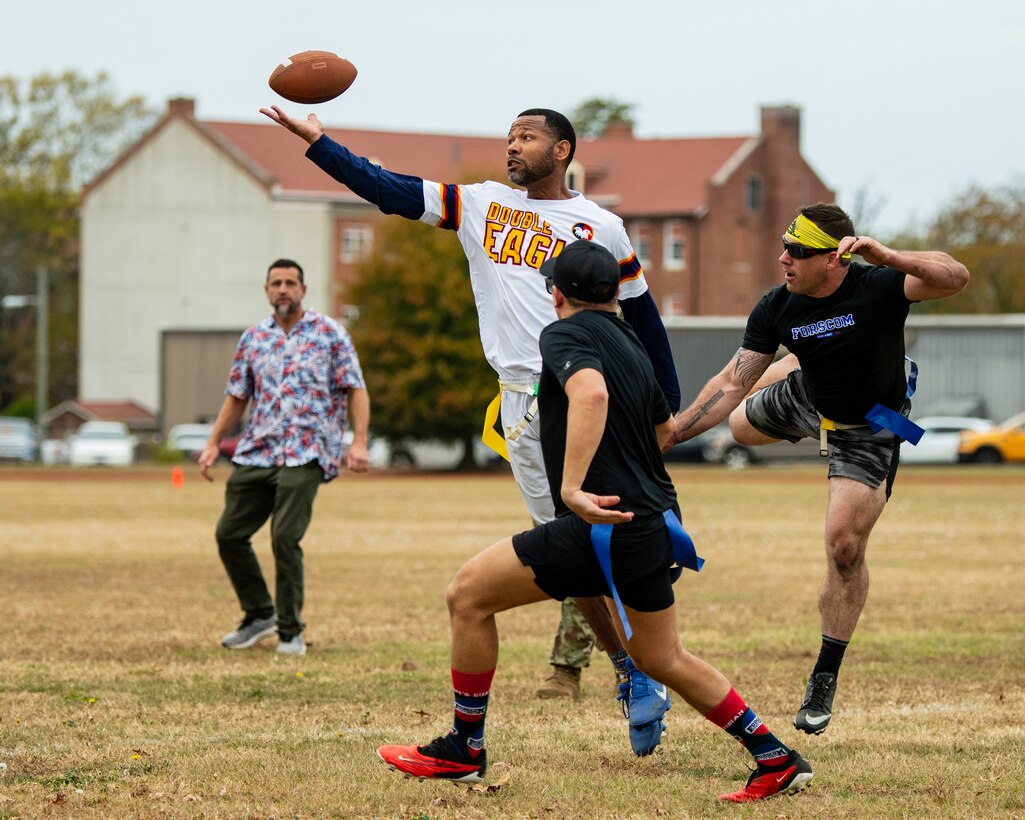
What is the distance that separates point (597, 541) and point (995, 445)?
144ft

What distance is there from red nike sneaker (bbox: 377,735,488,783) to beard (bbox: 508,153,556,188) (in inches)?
92.7

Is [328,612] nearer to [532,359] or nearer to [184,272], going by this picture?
[532,359]

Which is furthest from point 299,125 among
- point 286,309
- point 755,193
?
point 755,193

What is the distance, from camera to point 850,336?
7.17m

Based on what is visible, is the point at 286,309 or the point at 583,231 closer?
the point at 583,231

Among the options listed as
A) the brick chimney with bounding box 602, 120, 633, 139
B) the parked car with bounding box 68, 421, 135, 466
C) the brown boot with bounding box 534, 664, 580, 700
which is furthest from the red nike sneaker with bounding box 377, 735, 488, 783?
the brick chimney with bounding box 602, 120, 633, 139

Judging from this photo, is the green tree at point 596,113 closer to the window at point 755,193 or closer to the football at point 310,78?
the window at point 755,193

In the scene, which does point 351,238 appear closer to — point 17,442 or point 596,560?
point 17,442

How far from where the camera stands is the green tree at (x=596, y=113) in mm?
97125

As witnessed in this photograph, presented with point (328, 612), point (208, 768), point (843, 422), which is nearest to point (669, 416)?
point (843, 422)

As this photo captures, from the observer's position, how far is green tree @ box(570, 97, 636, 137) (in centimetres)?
9712

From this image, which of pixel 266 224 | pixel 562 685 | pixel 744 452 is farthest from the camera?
pixel 266 224

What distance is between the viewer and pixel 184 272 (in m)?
72.2

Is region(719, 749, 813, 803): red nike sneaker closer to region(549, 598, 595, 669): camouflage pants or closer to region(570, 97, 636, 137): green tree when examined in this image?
region(549, 598, 595, 669): camouflage pants
